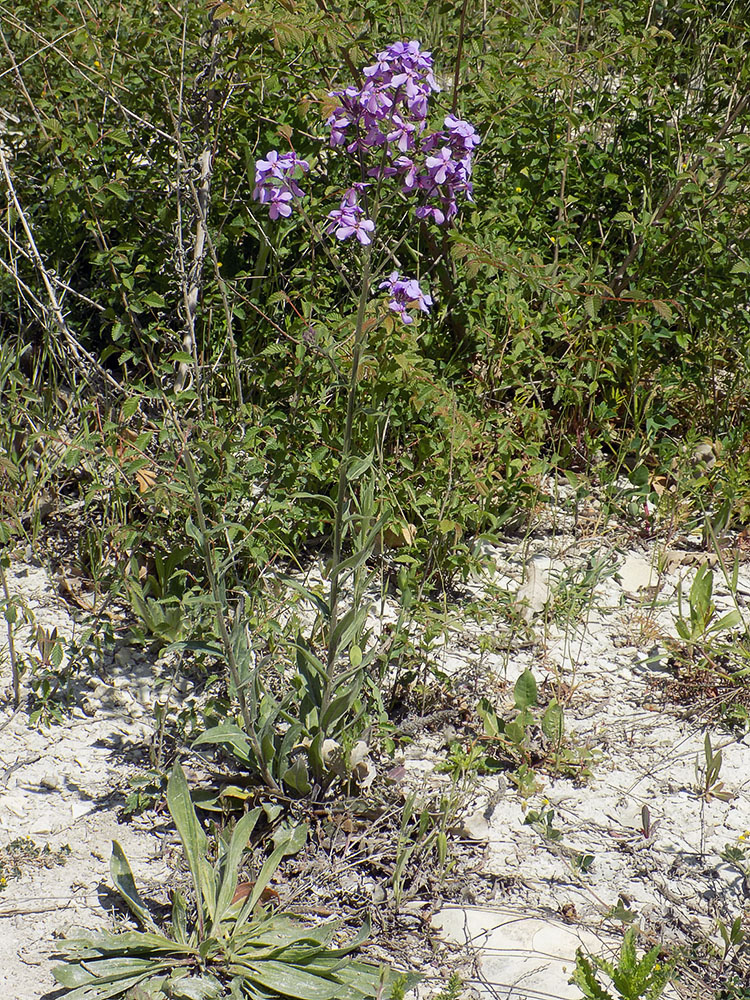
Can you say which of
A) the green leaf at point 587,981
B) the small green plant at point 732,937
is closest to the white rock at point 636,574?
the small green plant at point 732,937

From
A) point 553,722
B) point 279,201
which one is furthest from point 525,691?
point 279,201

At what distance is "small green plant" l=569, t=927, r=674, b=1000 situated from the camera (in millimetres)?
1899

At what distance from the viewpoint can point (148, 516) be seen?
3.06 meters

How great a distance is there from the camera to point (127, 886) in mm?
2186

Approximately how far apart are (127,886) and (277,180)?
1608 millimetres

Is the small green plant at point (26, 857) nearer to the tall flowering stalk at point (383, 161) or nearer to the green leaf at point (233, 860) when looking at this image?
the green leaf at point (233, 860)

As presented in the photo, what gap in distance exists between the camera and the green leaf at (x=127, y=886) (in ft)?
7.08

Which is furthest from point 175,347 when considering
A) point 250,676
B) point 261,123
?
point 250,676

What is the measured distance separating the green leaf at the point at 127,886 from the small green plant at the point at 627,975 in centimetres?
91

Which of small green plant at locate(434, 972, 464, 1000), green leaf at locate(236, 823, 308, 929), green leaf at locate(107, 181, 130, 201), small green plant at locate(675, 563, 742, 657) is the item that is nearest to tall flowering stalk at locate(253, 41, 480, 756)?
green leaf at locate(236, 823, 308, 929)

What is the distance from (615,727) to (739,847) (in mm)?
457

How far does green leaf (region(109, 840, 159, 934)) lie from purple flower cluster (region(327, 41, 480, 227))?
61.9 inches

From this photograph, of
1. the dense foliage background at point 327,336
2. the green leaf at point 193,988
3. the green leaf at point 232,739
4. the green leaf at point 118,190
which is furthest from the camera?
the green leaf at point 118,190

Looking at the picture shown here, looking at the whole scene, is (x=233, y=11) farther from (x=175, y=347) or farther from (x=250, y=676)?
(x=250, y=676)
